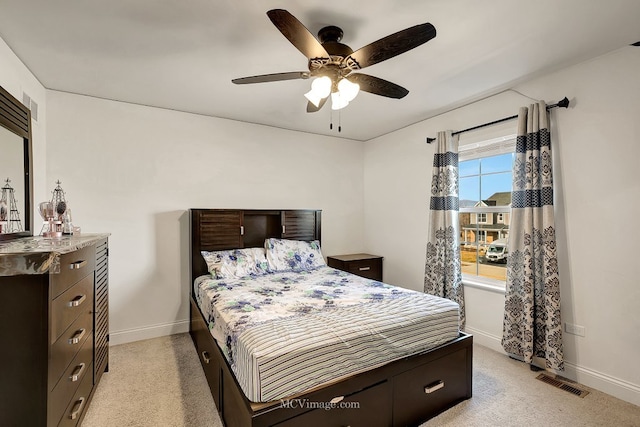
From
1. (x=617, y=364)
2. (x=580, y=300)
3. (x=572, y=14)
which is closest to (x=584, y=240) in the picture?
(x=580, y=300)

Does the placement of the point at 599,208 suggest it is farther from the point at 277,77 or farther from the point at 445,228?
the point at 277,77

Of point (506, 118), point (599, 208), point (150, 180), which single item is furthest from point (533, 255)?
point (150, 180)

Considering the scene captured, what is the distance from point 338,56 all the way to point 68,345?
88.8 inches

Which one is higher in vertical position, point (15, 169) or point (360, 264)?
point (15, 169)

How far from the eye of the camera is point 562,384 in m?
2.34

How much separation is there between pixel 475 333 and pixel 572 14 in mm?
2871

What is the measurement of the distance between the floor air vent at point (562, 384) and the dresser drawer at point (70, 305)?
132 inches

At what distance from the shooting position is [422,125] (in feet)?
12.4

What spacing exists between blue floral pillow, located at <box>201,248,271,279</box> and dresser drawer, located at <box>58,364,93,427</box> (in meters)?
1.27

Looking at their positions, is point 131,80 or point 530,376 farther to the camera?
point 131,80

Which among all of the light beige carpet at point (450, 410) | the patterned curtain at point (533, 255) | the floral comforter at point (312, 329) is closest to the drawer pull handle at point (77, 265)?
the floral comforter at point (312, 329)

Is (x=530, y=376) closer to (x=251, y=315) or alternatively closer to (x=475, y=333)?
(x=475, y=333)

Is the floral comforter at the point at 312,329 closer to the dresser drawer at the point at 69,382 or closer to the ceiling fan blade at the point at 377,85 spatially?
the dresser drawer at the point at 69,382

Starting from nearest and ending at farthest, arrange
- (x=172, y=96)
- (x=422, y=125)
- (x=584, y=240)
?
(x=584, y=240)
(x=172, y=96)
(x=422, y=125)
